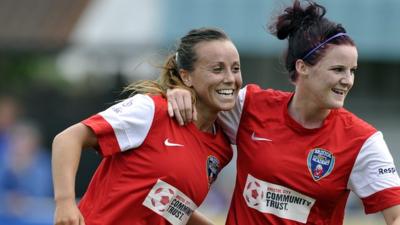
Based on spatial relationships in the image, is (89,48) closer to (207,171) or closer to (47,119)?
(47,119)

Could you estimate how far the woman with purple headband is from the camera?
5.60m

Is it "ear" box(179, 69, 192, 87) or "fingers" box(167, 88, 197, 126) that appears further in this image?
"ear" box(179, 69, 192, 87)

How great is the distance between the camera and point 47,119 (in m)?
12.8

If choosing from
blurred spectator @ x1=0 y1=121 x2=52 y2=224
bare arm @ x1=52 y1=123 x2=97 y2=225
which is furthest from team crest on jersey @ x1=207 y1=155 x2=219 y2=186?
blurred spectator @ x1=0 y1=121 x2=52 y2=224

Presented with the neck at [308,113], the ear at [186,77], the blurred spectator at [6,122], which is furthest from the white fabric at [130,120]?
the blurred spectator at [6,122]

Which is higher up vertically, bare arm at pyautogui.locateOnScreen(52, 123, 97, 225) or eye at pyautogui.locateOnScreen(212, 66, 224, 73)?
eye at pyautogui.locateOnScreen(212, 66, 224, 73)

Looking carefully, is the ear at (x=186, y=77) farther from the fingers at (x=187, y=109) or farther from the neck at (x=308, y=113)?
the neck at (x=308, y=113)

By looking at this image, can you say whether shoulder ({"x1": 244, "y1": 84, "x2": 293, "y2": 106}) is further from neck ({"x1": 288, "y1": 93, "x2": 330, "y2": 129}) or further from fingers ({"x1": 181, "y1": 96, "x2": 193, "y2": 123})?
fingers ({"x1": 181, "y1": 96, "x2": 193, "y2": 123})

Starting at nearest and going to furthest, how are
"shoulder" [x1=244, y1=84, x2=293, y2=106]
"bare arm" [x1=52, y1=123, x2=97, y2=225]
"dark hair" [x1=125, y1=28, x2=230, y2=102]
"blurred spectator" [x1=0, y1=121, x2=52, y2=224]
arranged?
"bare arm" [x1=52, y1=123, x2=97, y2=225]
"dark hair" [x1=125, y1=28, x2=230, y2=102]
"shoulder" [x1=244, y1=84, x2=293, y2=106]
"blurred spectator" [x1=0, y1=121, x2=52, y2=224]

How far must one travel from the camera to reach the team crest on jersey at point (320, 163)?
5.66 metres

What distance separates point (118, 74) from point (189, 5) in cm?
358

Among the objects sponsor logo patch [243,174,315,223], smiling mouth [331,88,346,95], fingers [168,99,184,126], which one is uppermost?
smiling mouth [331,88,346,95]

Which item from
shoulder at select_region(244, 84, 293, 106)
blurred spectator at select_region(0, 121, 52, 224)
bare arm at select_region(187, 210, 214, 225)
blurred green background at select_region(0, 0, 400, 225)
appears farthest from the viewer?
blurred green background at select_region(0, 0, 400, 225)

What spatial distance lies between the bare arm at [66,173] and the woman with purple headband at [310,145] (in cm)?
59
